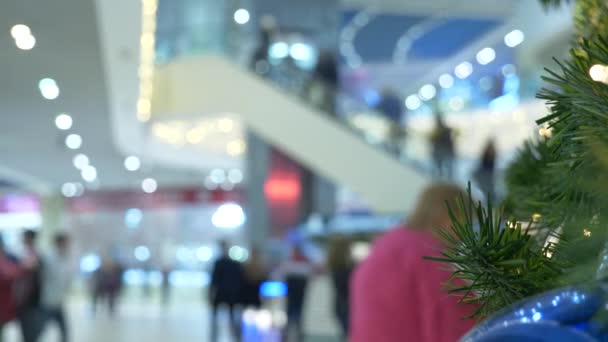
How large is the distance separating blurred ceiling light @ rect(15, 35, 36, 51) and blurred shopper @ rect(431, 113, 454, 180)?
8.60 metres

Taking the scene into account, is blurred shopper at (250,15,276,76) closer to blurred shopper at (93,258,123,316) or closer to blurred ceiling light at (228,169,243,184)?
blurred shopper at (93,258,123,316)

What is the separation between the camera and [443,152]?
1340cm

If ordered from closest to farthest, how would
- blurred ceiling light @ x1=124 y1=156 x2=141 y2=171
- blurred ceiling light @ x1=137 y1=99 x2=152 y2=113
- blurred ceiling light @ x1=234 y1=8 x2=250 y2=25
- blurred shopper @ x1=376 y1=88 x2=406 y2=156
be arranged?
blurred shopper @ x1=376 y1=88 x2=406 y2=156 → blurred ceiling light @ x1=137 y1=99 x2=152 y2=113 → blurred ceiling light @ x1=234 y1=8 x2=250 y2=25 → blurred ceiling light @ x1=124 y1=156 x2=141 y2=171

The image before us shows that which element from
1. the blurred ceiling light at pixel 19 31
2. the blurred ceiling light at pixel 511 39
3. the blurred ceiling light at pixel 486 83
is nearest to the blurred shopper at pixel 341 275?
the blurred ceiling light at pixel 19 31

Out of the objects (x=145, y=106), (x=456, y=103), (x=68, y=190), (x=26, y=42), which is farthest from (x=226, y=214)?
(x=26, y=42)

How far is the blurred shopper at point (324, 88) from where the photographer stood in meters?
14.6

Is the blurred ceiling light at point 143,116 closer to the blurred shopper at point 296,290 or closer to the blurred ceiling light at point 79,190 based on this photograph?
the blurred shopper at point 296,290

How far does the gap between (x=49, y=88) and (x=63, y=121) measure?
176 centimetres

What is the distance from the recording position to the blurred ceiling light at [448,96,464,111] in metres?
21.1

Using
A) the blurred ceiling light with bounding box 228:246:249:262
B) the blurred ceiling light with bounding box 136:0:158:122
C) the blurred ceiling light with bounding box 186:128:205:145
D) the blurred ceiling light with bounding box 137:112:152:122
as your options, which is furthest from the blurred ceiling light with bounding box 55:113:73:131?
→ the blurred ceiling light with bounding box 186:128:205:145

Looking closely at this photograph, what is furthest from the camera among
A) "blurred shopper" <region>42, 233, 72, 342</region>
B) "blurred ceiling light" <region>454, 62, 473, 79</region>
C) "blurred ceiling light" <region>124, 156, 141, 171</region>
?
"blurred ceiling light" <region>454, 62, 473, 79</region>

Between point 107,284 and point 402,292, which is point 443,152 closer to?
point 107,284

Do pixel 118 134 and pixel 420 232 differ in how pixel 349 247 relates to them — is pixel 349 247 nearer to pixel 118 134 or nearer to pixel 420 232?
pixel 420 232

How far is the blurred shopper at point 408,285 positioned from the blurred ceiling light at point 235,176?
20082 mm
